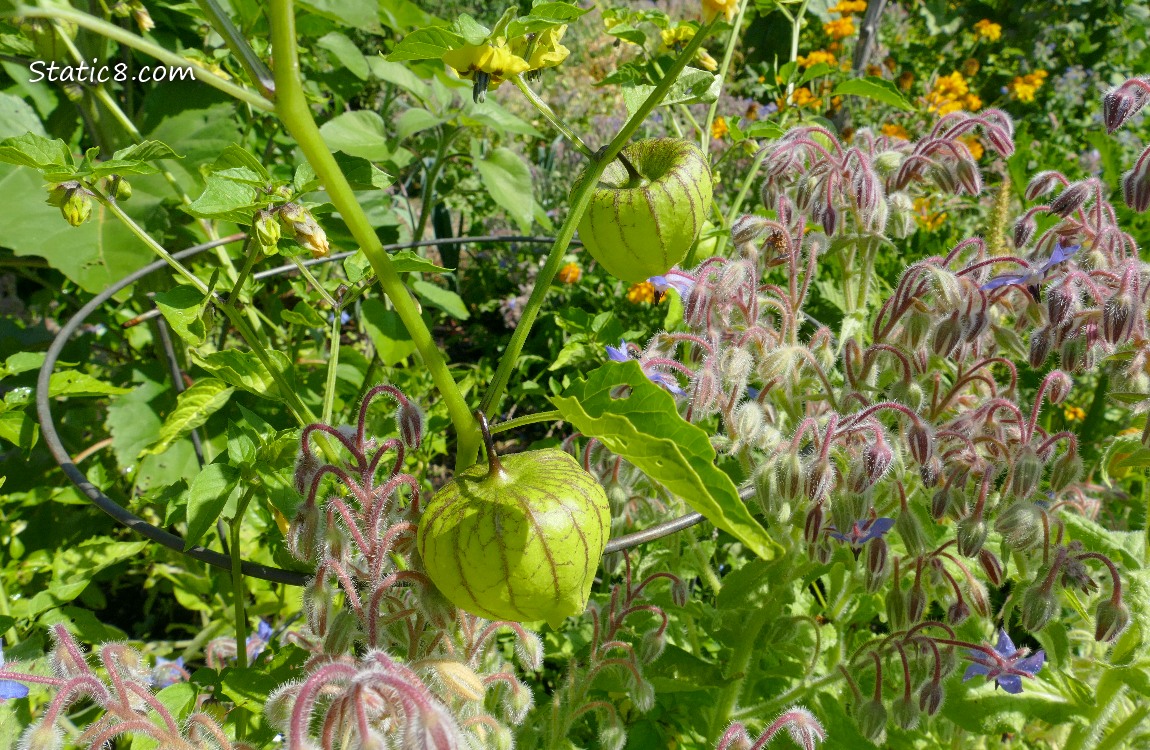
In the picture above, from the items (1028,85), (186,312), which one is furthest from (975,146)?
(186,312)

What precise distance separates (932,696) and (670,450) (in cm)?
75

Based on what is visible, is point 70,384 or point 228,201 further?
point 70,384

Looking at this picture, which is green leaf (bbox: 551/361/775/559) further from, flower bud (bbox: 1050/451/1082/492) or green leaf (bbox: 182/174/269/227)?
flower bud (bbox: 1050/451/1082/492)

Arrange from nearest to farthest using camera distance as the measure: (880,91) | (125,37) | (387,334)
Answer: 1. (125,37)
2. (880,91)
3. (387,334)

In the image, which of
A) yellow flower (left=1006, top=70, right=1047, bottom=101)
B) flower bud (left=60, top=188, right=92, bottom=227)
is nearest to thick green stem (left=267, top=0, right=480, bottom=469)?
flower bud (left=60, top=188, right=92, bottom=227)

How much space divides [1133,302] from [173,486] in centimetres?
144

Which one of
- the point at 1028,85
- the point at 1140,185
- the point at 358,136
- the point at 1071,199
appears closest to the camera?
the point at 1140,185

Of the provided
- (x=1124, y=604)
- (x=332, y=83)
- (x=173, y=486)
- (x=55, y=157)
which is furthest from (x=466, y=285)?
(x=1124, y=604)

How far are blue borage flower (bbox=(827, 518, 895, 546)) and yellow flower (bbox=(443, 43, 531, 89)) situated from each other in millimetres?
716

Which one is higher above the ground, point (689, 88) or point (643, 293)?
point (689, 88)

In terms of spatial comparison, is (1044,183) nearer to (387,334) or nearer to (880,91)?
(880,91)

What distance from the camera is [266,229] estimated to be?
93 cm

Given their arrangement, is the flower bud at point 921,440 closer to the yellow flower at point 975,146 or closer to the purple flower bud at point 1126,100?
the purple flower bud at point 1126,100

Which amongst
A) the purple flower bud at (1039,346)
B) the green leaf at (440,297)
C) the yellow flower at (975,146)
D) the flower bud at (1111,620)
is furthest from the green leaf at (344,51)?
the yellow flower at (975,146)
